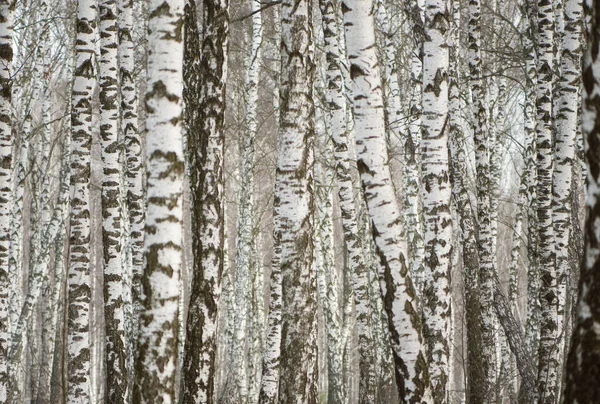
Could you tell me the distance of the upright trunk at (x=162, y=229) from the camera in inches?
218

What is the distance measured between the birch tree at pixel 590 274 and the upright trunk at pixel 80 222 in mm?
6693

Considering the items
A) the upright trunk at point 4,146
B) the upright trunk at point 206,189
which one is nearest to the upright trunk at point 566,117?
the upright trunk at point 206,189

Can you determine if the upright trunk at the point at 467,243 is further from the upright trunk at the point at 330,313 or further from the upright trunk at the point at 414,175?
the upright trunk at the point at 330,313

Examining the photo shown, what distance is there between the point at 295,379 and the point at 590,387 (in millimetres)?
4073

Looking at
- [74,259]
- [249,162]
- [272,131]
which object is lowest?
[74,259]

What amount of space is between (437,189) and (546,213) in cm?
258

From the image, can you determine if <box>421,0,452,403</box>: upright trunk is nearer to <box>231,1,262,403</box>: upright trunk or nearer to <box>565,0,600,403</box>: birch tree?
<box>565,0,600,403</box>: birch tree

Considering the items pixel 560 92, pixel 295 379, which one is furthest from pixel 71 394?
pixel 560 92

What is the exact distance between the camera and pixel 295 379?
685cm

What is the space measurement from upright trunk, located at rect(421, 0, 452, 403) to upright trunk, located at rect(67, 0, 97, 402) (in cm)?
396

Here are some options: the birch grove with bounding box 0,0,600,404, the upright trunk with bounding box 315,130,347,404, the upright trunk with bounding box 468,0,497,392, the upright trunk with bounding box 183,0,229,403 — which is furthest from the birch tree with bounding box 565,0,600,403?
the upright trunk with bounding box 315,130,347,404

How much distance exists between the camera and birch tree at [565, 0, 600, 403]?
308 cm

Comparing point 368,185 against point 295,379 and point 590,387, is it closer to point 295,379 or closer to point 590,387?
point 295,379

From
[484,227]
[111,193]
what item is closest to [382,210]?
[111,193]
